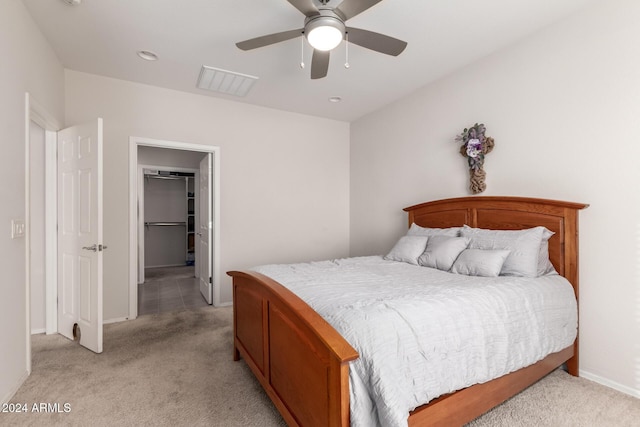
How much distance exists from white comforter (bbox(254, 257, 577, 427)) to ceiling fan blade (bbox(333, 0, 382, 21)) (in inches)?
65.7

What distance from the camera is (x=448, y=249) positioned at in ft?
8.65

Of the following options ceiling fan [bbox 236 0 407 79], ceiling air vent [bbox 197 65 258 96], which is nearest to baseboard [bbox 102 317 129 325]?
ceiling air vent [bbox 197 65 258 96]

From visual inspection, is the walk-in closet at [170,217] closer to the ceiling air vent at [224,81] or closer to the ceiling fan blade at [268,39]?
the ceiling air vent at [224,81]

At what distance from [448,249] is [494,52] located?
6.27ft

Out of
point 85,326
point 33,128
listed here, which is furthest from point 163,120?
point 85,326

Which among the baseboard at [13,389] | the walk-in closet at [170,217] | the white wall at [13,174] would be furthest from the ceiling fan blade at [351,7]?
the walk-in closet at [170,217]

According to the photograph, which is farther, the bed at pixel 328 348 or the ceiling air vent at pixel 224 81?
the ceiling air vent at pixel 224 81

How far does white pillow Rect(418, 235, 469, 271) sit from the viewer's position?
2584 mm

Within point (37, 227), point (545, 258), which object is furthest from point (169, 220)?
point (545, 258)

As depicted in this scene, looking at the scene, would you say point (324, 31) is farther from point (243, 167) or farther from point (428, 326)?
point (243, 167)

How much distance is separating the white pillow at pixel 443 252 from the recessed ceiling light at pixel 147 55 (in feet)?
10.4

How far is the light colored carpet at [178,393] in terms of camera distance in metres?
1.79

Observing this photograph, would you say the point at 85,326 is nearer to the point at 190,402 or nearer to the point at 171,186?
the point at 190,402

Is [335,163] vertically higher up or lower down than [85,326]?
higher up
